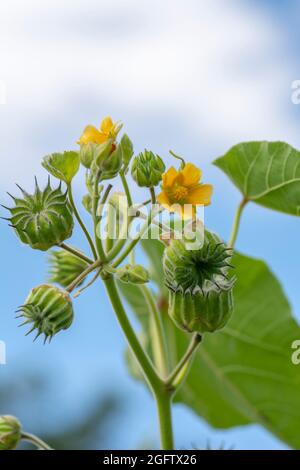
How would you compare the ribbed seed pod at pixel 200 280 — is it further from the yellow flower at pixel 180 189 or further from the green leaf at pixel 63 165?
the green leaf at pixel 63 165

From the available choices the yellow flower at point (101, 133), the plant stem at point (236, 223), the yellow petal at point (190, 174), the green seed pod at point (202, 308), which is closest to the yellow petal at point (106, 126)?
the yellow flower at point (101, 133)

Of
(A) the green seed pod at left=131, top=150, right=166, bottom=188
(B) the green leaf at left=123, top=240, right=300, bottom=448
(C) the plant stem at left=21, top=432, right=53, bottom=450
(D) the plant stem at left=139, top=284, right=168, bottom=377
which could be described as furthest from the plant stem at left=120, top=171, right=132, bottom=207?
(B) the green leaf at left=123, top=240, right=300, bottom=448

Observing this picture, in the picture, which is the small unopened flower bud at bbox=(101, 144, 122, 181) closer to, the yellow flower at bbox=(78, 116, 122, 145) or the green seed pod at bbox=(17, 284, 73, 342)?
the yellow flower at bbox=(78, 116, 122, 145)

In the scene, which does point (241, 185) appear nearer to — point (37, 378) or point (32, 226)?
point (32, 226)

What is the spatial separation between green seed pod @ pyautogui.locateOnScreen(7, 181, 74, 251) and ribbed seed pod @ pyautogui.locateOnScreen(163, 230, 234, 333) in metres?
0.13

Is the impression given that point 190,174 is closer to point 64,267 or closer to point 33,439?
point 64,267

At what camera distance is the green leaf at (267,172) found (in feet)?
4.17

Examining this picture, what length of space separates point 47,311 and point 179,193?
20cm

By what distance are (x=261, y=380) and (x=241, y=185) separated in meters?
0.45

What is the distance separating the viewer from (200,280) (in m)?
0.94

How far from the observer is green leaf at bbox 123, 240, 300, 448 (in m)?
1.59

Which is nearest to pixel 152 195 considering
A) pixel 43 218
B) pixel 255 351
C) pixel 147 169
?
pixel 147 169

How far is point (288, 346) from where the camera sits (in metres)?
1.58

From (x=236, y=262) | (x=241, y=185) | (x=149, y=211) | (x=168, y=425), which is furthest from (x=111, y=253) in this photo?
(x=236, y=262)
